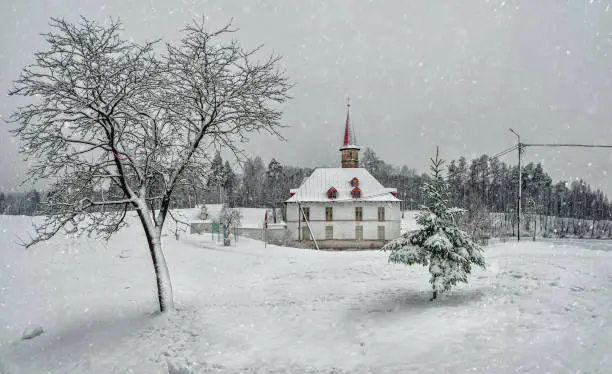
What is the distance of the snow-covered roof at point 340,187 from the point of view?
42375 mm

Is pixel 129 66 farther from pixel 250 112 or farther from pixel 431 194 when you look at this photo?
pixel 431 194

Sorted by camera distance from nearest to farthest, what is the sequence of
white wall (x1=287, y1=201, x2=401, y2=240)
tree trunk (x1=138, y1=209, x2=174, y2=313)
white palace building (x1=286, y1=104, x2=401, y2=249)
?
1. tree trunk (x1=138, y1=209, x2=174, y2=313)
2. white palace building (x1=286, y1=104, x2=401, y2=249)
3. white wall (x1=287, y1=201, x2=401, y2=240)

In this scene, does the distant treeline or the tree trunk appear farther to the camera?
the distant treeline

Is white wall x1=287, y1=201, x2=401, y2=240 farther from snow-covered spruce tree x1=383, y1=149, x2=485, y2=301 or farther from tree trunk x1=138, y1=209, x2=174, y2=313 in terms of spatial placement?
snow-covered spruce tree x1=383, y1=149, x2=485, y2=301

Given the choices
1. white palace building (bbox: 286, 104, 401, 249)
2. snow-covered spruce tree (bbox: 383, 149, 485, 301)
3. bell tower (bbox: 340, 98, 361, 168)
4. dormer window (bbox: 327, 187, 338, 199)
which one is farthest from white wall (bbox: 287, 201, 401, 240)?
snow-covered spruce tree (bbox: 383, 149, 485, 301)

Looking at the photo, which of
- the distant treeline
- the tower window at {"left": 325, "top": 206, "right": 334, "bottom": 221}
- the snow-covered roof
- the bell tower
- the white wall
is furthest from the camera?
the distant treeline

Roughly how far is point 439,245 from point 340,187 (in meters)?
34.3

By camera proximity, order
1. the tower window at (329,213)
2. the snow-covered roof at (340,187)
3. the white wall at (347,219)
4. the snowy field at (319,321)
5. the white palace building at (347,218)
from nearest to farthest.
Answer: the snowy field at (319,321)
the white palace building at (347,218)
the white wall at (347,219)
the tower window at (329,213)
the snow-covered roof at (340,187)

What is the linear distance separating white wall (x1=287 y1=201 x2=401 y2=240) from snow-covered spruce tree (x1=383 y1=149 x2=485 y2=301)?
31819 mm

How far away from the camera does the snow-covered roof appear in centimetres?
4238

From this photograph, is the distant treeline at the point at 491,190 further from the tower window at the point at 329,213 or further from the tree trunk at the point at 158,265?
the tree trunk at the point at 158,265

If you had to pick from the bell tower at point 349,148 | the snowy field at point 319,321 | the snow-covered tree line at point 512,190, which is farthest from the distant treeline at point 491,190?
the snowy field at point 319,321

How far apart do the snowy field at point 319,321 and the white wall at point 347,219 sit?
24.3 m

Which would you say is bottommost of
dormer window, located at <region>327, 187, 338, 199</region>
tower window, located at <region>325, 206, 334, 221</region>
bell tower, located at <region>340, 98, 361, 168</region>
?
tower window, located at <region>325, 206, 334, 221</region>
